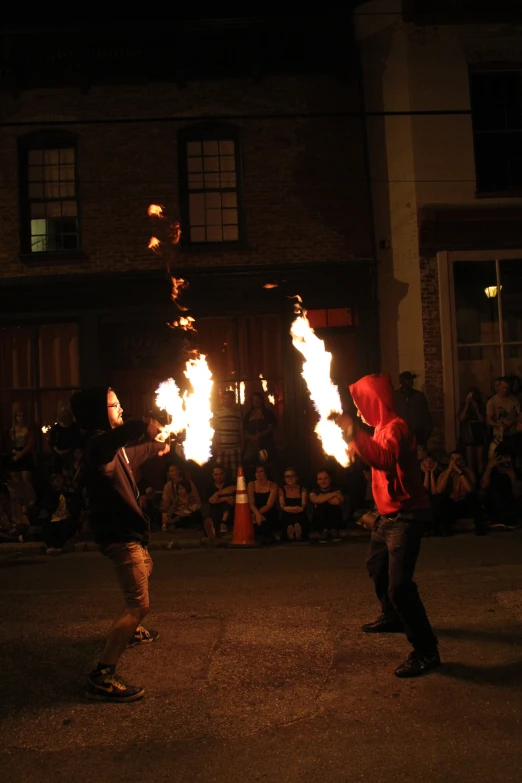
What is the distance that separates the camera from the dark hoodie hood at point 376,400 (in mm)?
5703

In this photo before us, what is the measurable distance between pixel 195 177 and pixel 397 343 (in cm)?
468

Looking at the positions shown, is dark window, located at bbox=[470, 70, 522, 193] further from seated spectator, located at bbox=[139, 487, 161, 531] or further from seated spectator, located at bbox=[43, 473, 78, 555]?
seated spectator, located at bbox=[43, 473, 78, 555]

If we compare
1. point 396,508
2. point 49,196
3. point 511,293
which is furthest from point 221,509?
point 49,196

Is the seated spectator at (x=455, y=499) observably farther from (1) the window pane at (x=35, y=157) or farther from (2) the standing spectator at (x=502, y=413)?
(1) the window pane at (x=35, y=157)

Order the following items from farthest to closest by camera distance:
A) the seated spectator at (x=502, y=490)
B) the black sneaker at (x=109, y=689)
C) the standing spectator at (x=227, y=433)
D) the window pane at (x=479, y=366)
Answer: the window pane at (x=479, y=366) < the standing spectator at (x=227, y=433) < the seated spectator at (x=502, y=490) < the black sneaker at (x=109, y=689)

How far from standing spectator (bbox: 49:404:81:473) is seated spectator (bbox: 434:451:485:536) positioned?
549cm

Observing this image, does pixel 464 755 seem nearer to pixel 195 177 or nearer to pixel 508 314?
pixel 508 314

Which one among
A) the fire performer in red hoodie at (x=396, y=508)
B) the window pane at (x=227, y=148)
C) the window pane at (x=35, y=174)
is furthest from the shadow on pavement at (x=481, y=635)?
the window pane at (x=35, y=174)

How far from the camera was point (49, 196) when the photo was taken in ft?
47.4

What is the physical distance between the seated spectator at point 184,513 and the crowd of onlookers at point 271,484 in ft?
0.05

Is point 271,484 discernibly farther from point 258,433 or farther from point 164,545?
point 258,433

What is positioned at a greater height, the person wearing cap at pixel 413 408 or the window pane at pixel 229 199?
the window pane at pixel 229 199

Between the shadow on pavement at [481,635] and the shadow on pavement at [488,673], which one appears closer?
the shadow on pavement at [488,673]

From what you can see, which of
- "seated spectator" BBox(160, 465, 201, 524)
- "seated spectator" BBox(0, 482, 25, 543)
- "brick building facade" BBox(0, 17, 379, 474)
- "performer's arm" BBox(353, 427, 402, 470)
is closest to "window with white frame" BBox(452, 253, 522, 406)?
"brick building facade" BBox(0, 17, 379, 474)
